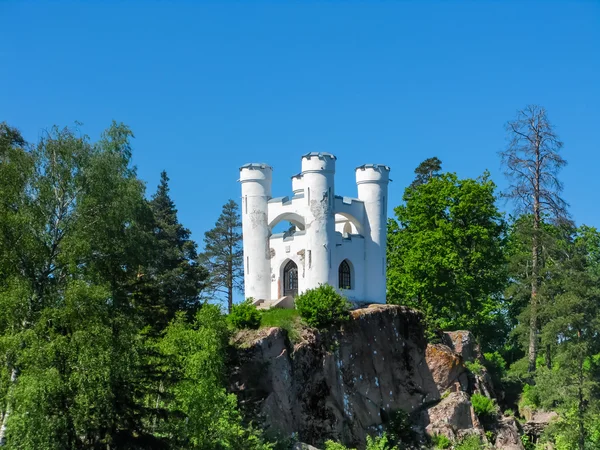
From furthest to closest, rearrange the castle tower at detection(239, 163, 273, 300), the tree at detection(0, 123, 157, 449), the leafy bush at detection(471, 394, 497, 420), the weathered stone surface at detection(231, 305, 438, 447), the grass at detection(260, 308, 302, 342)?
the leafy bush at detection(471, 394, 497, 420) < the castle tower at detection(239, 163, 273, 300) < the grass at detection(260, 308, 302, 342) < the weathered stone surface at detection(231, 305, 438, 447) < the tree at detection(0, 123, 157, 449)

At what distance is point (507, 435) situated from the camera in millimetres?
37875

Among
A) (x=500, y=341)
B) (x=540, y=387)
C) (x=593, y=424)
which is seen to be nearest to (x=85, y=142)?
(x=540, y=387)

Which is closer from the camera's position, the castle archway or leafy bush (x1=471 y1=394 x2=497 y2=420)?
the castle archway

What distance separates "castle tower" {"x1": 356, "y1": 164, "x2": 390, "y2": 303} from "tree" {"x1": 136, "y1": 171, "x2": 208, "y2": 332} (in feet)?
28.6

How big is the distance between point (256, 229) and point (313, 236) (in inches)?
106

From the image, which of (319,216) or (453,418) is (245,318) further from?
(453,418)

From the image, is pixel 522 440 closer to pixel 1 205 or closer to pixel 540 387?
pixel 540 387

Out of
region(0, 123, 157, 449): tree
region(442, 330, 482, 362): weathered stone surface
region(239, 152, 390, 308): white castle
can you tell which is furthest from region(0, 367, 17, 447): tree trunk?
region(442, 330, 482, 362): weathered stone surface

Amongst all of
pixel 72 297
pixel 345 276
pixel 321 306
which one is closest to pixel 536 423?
pixel 345 276

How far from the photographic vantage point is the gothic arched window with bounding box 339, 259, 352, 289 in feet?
120

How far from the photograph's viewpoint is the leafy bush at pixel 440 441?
113 ft

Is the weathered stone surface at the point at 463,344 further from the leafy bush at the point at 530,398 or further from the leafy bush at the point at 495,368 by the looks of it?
the leafy bush at the point at 530,398

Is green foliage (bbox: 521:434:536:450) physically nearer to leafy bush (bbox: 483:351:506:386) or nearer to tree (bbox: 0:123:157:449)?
leafy bush (bbox: 483:351:506:386)

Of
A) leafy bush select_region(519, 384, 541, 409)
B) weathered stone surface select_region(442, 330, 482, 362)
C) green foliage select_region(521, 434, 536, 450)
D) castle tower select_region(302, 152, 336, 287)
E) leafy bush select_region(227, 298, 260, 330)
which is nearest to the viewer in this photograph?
leafy bush select_region(227, 298, 260, 330)
